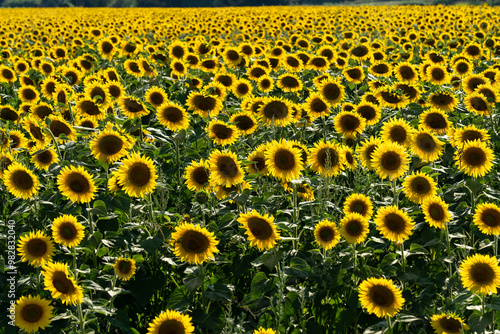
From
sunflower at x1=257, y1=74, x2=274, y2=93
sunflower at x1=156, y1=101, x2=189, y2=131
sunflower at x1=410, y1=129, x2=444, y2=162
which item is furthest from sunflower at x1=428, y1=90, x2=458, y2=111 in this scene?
sunflower at x1=156, y1=101, x2=189, y2=131

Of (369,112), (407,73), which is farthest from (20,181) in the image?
(407,73)

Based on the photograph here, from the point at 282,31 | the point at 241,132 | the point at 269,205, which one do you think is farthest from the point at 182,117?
the point at 282,31

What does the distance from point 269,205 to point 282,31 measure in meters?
13.5

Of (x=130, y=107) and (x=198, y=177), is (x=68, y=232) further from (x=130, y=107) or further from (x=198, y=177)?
(x=130, y=107)

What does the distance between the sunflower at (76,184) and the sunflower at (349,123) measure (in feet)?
9.79

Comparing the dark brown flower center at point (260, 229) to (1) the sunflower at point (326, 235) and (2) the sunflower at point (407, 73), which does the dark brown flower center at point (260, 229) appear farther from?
(2) the sunflower at point (407, 73)

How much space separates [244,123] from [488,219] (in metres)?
2.76

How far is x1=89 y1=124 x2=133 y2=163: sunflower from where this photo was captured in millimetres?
4117

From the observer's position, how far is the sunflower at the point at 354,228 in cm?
351

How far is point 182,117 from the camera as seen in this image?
5371 millimetres

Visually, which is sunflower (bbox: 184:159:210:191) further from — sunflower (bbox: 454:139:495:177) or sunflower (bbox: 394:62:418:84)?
sunflower (bbox: 394:62:418:84)

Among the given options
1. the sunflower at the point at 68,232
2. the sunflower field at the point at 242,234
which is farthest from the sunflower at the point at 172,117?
the sunflower at the point at 68,232

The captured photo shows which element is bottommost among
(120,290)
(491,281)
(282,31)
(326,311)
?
(282,31)

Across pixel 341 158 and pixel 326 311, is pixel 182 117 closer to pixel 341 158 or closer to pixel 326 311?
pixel 341 158
